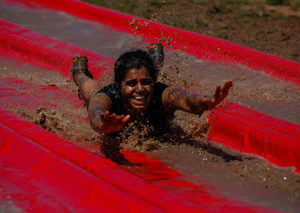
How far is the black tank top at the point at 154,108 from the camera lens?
3246mm

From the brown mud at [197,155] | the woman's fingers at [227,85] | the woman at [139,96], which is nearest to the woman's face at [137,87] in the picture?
the woman at [139,96]

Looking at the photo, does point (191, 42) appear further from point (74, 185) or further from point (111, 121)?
point (74, 185)

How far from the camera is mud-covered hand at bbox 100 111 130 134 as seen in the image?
7.95 feet

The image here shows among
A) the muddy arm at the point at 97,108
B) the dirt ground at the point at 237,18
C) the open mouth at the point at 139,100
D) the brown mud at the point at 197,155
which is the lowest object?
the brown mud at the point at 197,155

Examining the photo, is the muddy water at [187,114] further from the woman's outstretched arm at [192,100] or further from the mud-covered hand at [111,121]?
the mud-covered hand at [111,121]

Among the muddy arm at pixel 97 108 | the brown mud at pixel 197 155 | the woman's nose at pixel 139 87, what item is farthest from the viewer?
the woman's nose at pixel 139 87

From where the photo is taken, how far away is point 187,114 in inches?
156

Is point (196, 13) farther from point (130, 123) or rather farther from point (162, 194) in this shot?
point (162, 194)

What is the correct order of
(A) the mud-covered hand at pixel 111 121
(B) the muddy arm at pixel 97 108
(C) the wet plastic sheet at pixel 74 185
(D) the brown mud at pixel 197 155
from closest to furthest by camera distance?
(C) the wet plastic sheet at pixel 74 185, (A) the mud-covered hand at pixel 111 121, (B) the muddy arm at pixel 97 108, (D) the brown mud at pixel 197 155

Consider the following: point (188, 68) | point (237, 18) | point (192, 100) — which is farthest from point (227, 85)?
point (237, 18)

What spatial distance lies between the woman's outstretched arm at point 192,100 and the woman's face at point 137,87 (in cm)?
16

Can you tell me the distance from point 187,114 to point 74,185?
68.6 inches

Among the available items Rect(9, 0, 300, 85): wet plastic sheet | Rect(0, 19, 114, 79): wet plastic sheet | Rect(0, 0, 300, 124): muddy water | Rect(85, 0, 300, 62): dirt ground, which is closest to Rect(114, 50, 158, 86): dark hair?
Rect(0, 0, 300, 124): muddy water

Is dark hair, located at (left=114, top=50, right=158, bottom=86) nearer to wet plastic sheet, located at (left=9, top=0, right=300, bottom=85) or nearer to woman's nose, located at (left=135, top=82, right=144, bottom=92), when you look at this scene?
woman's nose, located at (left=135, top=82, right=144, bottom=92)
